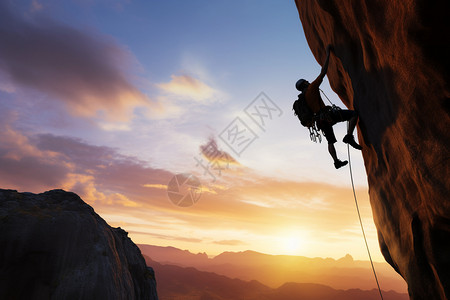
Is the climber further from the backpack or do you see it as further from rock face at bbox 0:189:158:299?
rock face at bbox 0:189:158:299

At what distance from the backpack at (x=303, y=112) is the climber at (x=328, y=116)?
79 millimetres

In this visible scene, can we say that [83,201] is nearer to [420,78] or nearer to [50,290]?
[50,290]

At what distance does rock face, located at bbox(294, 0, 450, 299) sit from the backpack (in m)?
1.24

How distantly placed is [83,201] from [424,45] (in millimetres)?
13312

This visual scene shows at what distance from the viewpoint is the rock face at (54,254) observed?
351 inches

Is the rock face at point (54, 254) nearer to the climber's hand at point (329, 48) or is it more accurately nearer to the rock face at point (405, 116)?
the rock face at point (405, 116)

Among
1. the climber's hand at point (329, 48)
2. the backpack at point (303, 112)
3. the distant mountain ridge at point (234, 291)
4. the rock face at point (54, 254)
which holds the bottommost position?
the distant mountain ridge at point (234, 291)

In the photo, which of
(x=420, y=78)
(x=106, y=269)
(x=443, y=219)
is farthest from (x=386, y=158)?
(x=106, y=269)

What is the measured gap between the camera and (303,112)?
7.78m

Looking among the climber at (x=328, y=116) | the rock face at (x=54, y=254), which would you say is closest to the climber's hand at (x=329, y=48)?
the climber at (x=328, y=116)


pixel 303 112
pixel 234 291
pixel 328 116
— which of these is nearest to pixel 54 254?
pixel 303 112

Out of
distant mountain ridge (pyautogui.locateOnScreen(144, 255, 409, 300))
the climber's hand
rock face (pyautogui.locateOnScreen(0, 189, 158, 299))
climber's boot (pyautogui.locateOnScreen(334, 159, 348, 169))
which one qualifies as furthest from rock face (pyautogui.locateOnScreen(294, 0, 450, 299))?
distant mountain ridge (pyautogui.locateOnScreen(144, 255, 409, 300))

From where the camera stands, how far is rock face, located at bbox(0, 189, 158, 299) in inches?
351

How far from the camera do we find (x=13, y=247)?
9273 millimetres
